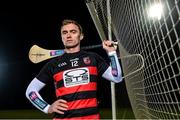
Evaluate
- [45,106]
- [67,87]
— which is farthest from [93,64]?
[45,106]

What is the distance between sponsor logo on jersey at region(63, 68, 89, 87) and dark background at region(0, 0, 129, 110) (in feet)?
40.4

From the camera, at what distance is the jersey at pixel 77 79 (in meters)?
2.48

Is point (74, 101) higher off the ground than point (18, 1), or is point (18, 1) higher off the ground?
point (18, 1)

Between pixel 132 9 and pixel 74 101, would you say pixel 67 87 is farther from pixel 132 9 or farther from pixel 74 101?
pixel 132 9

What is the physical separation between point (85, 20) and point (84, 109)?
1343 centimetres

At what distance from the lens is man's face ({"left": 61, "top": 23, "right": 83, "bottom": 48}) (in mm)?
2576

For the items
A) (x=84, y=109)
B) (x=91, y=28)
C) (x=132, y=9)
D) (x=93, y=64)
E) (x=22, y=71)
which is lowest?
(x=84, y=109)

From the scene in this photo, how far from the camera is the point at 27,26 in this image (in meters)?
16.6

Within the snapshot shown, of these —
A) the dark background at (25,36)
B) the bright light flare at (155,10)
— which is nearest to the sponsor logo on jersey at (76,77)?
the bright light flare at (155,10)

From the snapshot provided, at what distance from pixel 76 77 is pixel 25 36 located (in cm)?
1412

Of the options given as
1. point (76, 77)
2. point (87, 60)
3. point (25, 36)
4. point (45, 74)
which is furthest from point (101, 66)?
point (25, 36)

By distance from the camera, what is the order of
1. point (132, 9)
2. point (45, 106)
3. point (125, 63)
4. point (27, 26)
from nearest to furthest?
point (45, 106)
point (132, 9)
point (125, 63)
point (27, 26)

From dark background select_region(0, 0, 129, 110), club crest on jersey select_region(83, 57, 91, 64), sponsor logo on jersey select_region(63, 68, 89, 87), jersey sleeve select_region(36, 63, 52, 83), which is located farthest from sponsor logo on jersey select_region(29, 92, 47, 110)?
dark background select_region(0, 0, 129, 110)

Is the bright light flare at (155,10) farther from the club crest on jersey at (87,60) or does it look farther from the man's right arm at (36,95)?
the man's right arm at (36,95)
